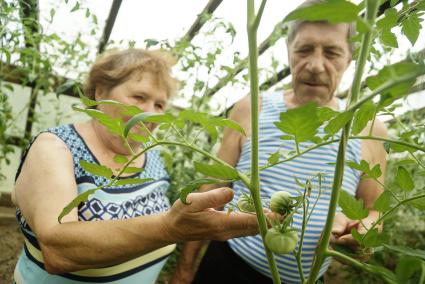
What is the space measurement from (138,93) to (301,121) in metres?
0.99

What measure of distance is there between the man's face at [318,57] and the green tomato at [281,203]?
93 centimetres

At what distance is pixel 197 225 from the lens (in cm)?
65

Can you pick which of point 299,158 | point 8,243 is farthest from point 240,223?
point 8,243

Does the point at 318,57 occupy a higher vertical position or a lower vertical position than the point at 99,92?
higher

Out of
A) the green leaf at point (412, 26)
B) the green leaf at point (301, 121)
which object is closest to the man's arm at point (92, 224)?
the green leaf at point (301, 121)

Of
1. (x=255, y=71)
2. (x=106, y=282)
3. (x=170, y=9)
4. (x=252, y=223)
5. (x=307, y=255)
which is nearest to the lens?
(x=255, y=71)

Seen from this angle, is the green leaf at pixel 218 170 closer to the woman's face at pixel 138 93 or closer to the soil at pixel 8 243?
the woman's face at pixel 138 93

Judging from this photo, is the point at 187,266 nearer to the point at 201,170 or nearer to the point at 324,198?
the point at 324,198

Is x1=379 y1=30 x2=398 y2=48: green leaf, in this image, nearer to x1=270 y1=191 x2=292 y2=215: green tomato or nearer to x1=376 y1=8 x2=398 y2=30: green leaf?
x1=376 y1=8 x2=398 y2=30: green leaf

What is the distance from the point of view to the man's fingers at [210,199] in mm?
580

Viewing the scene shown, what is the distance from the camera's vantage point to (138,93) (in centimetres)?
127

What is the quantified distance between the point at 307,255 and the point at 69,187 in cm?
78

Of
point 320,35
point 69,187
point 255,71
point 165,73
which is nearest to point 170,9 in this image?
point 165,73

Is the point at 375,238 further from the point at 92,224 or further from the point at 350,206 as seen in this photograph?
the point at 92,224
